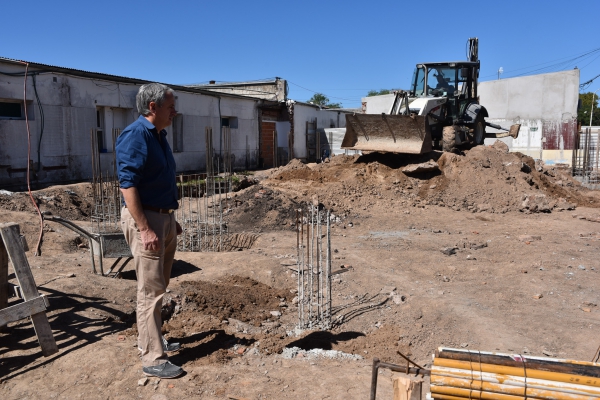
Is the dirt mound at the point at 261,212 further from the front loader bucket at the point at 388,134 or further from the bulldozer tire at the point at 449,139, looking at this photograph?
the bulldozer tire at the point at 449,139

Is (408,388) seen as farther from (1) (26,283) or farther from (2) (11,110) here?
(2) (11,110)

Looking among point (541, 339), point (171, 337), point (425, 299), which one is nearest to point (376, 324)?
point (425, 299)

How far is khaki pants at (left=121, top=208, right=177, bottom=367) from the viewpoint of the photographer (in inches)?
124

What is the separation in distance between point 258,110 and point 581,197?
41.5 feet

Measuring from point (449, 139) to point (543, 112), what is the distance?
12.3 m

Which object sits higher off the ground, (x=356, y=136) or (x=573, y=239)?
(x=356, y=136)

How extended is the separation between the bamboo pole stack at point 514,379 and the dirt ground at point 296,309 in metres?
1.15

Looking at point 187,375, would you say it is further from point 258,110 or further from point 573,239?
point 258,110

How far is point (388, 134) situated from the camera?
12883 millimetres

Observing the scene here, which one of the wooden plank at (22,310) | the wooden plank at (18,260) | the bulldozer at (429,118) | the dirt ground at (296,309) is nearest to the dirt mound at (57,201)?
the dirt ground at (296,309)

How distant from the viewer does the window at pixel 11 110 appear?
37.0ft

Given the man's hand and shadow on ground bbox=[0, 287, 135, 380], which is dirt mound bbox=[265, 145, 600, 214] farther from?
the man's hand

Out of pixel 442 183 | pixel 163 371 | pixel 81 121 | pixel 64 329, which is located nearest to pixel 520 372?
pixel 163 371

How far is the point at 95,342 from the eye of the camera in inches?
142
